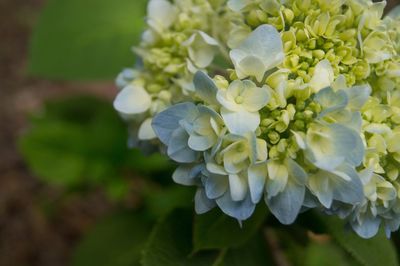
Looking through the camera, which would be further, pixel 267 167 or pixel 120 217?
pixel 120 217

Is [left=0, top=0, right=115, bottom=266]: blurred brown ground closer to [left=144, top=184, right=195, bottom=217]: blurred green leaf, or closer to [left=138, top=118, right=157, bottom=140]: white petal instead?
[left=144, top=184, right=195, bottom=217]: blurred green leaf

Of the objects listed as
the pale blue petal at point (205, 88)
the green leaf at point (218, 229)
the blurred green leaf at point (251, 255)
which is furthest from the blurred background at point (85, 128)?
the pale blue petal at point (205, 88)

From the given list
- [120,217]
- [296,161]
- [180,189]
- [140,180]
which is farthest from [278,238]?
[140,180]

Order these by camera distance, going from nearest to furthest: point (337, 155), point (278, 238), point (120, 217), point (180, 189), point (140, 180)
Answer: point (337, 155) → point (278, 238) → point (180, 189) → point (120, 217) → point (140, 180)

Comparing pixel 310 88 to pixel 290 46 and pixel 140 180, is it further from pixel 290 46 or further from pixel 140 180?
pixel 140 180

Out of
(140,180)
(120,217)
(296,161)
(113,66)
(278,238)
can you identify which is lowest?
(140,180)

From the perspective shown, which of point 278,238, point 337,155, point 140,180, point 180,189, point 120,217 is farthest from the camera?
point 140,180

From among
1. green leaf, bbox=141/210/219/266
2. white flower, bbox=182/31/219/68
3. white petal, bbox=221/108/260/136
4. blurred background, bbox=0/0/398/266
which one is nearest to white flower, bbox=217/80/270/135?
white petal, bbox=221/108/260/136

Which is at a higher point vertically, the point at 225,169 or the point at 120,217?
the point at 225,169
